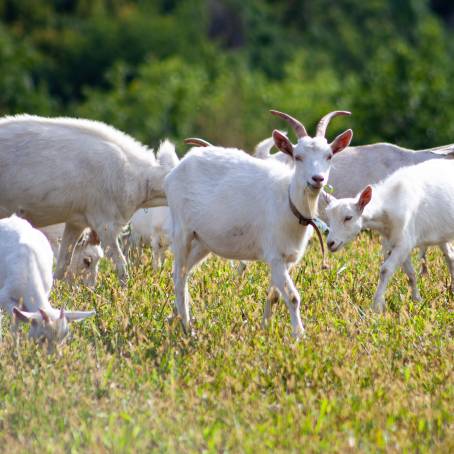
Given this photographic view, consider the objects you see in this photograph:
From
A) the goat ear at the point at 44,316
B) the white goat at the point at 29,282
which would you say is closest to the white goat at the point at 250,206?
the white goat at the point at 29,282

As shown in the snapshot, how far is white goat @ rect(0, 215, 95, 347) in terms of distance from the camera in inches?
297

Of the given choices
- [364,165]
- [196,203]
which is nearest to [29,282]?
[196,203]

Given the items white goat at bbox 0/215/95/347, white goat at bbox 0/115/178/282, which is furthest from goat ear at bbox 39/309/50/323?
white goat at bbox 0/115/178/282

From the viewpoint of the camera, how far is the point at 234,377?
24.0ft

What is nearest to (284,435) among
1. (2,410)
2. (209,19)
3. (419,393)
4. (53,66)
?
(419,393)

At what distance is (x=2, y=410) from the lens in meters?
6.68

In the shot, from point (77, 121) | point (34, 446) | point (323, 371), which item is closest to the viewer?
point (34, 446)

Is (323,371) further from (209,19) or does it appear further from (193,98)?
(209,19)

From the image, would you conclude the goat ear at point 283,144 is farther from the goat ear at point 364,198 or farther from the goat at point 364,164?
the goat at point 364,164

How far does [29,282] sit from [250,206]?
1.67m

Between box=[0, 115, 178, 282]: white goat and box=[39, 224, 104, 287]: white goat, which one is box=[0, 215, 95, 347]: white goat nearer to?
box=[0, 115, 178, 282]: white goat

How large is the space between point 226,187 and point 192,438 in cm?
298

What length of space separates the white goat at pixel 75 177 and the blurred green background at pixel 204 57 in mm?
16514

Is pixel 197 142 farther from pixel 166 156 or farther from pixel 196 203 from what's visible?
pixel 196 203
